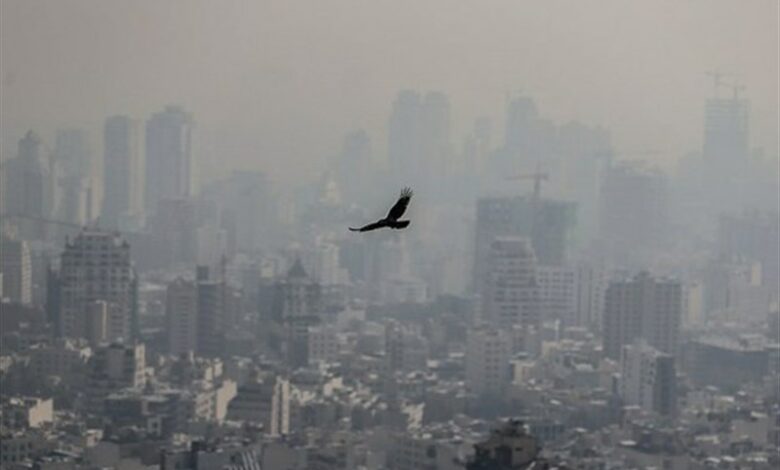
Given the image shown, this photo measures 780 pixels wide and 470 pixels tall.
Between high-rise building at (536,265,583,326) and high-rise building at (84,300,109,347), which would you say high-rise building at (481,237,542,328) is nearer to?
high-rise building at (536,265,583,326)

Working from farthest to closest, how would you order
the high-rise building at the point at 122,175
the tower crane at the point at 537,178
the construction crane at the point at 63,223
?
1. the tower crane at the point at 537,178
2. the construction crane at the point at 63,223
3. the high-rise building at the point at 122,175

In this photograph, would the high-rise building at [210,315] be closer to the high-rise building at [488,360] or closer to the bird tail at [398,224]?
the high-rise building at [488,360]

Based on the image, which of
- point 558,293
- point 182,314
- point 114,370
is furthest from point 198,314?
point 558,293

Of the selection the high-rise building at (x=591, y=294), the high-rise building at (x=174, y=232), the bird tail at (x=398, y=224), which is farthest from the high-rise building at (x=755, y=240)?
the bird tail at (x=398, y=224)

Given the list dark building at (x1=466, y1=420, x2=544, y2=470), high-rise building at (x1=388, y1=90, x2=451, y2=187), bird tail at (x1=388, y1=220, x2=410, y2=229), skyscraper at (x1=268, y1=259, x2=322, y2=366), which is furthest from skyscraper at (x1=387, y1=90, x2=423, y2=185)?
bird tail at (x1=388, y1=220, x2=410, y2=229)

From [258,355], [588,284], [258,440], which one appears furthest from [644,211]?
[258,440]

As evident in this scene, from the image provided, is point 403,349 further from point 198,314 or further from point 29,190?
point 29,190
